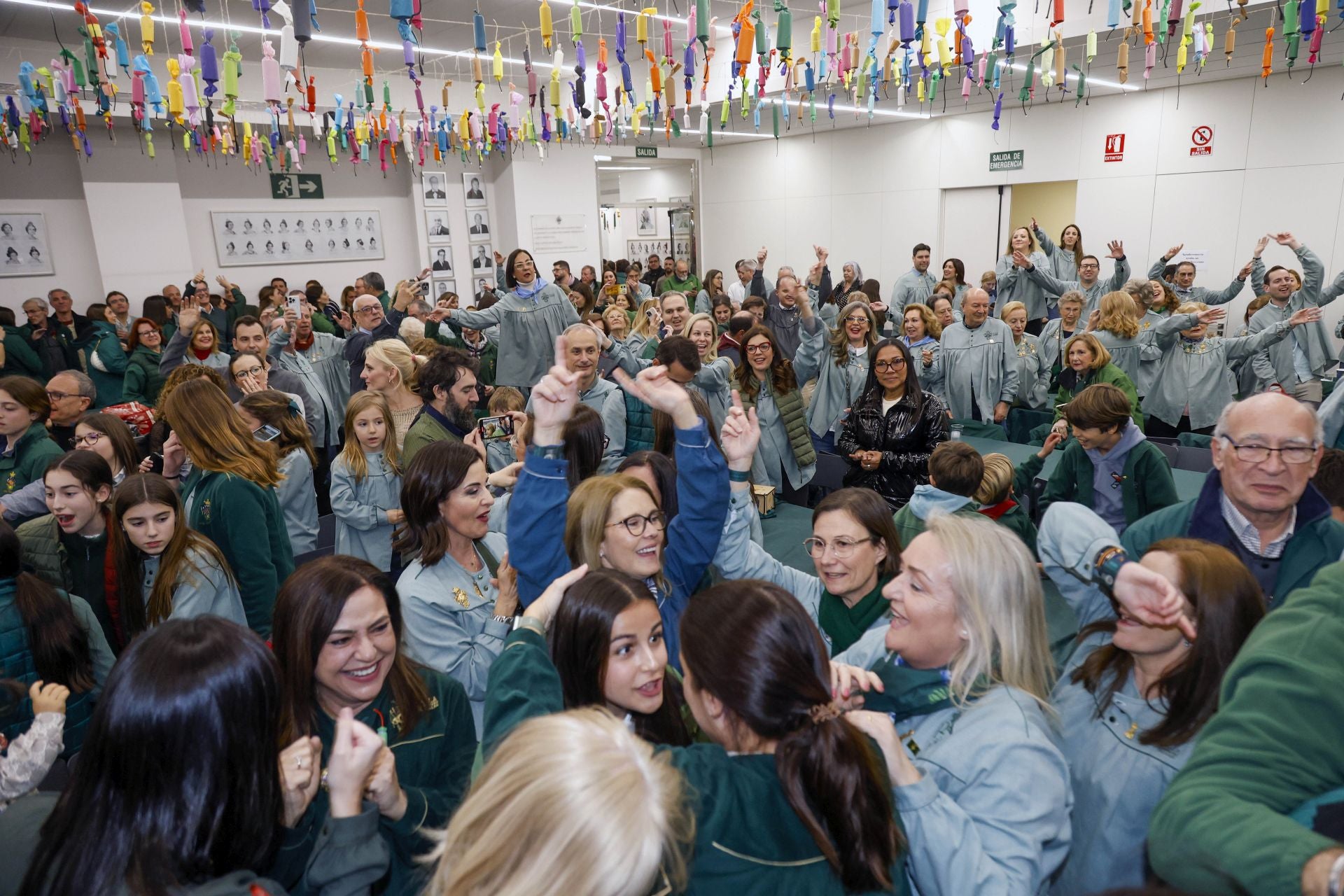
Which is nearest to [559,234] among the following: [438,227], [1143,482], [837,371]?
[438,227]

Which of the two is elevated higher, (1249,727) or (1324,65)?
(1324,65)

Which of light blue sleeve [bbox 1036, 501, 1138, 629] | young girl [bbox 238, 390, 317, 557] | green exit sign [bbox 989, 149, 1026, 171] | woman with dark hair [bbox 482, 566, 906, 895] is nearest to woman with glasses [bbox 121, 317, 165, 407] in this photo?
young girl [bbox 238, 390, 317, 557]

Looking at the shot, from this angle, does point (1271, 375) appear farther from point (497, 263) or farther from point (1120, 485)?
point (497, 263)

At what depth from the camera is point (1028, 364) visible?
6004mm

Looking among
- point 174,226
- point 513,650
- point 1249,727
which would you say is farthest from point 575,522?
point 174,226

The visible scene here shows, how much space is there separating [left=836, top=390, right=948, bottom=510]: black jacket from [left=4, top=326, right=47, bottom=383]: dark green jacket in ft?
27.0

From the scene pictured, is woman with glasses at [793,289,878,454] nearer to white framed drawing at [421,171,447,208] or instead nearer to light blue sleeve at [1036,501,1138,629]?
light blue sleeve at [1036,501,1138,629]

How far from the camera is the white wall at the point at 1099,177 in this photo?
32.1ft

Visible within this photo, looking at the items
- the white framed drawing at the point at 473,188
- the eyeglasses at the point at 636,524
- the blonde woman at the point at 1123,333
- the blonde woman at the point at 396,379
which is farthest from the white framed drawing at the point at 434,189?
the eyeglasses at the point at 636,524

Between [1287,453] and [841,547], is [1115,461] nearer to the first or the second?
[1287,453]

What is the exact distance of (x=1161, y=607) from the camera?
1.43m

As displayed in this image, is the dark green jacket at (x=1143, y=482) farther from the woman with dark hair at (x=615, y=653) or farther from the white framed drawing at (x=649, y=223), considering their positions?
the white framed drawing at (x=649, y=223)

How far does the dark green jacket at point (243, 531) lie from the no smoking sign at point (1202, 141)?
12.2 m

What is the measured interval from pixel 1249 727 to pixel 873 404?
3.16 m
